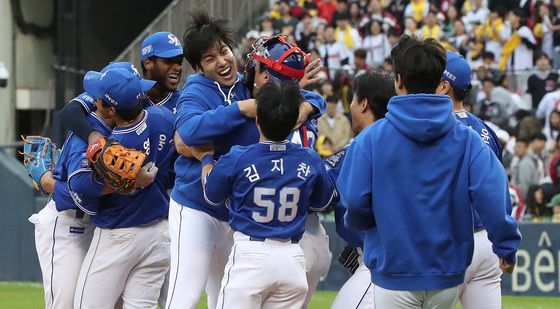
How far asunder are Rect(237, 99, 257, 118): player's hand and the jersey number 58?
499mm

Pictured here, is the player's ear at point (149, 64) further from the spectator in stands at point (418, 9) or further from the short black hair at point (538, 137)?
the spectator in stands at point (418, 9)

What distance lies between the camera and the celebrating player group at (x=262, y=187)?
5.17m

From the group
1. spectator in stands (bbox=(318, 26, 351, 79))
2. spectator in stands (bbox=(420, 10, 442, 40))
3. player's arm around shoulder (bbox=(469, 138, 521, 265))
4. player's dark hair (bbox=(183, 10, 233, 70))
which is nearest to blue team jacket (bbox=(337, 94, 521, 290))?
player's arm around shoulder (bbox=(469, 138, 521, 265))

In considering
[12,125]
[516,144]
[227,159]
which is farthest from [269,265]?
[12,125]

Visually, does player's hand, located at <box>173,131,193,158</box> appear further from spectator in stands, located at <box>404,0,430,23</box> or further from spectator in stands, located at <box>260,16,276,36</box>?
spectator in stands, located at <box>260,16,276,36</box>

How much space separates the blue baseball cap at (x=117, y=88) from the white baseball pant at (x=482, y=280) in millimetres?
2114

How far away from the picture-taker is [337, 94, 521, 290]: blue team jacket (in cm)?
514

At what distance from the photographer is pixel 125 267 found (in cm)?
696

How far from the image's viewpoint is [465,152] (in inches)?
204

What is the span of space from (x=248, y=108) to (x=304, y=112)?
1.14ft

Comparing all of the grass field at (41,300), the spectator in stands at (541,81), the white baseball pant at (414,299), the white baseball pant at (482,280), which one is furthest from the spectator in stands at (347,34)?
the white baseball pant at (414,299)

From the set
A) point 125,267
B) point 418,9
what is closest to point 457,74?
point 125,267

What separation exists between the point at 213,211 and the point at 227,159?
0.79 meters

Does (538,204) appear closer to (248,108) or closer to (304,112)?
(304,112)
